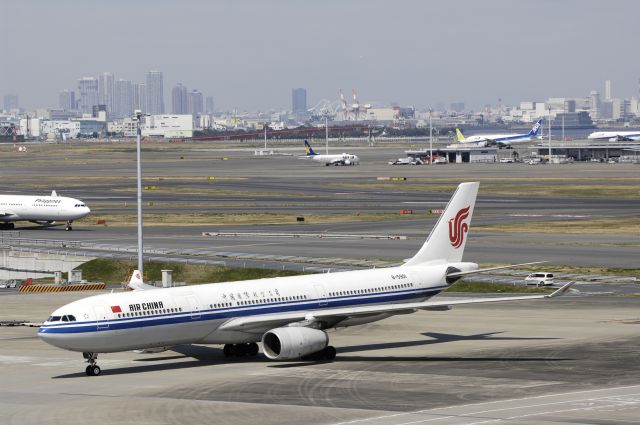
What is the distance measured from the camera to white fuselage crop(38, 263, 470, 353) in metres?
53.0

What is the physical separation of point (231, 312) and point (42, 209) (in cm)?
9248

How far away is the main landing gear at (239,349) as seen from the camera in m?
59.6

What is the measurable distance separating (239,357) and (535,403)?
59.3 ft

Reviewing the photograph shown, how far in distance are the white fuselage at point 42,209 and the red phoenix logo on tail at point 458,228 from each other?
8411cm

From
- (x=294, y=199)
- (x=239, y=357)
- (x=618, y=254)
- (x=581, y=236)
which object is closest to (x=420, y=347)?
(x=239, y=357)

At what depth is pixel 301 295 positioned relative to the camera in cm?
5897

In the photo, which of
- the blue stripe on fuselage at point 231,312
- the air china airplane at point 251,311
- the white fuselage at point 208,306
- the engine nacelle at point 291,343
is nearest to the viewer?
the blue stripe on fuselage at point 231,312

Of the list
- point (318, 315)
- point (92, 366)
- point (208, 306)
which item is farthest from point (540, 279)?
point (92, 366)

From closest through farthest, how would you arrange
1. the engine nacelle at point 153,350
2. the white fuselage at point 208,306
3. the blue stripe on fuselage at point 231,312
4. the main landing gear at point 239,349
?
the blue stripe on fuselage at point 231,312 < the white fuselage at point 208,306 < the engine nacelle at point 153,350 < the main landing gear at point 239,349

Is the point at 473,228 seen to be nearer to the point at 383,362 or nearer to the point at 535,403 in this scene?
the point at 383,362

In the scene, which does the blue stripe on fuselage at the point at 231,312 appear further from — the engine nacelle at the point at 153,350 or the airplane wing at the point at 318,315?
the engine nacelle at the point at 153,350

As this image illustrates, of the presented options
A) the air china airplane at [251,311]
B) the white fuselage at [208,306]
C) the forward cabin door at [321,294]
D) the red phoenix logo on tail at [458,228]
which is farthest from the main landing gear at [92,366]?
the red phoenix logo on tail at [458,228]

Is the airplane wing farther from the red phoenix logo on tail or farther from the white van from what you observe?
the white van

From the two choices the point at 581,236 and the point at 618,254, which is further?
the point at 581,236
